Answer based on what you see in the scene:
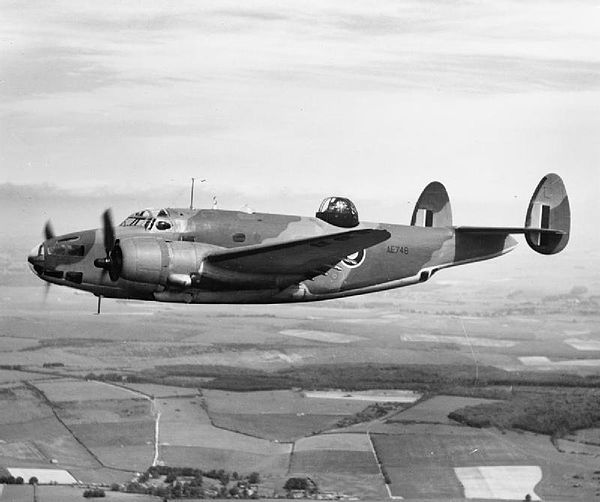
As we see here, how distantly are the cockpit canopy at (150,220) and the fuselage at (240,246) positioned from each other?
2 cm

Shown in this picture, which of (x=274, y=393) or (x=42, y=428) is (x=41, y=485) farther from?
(x=274, y=393)

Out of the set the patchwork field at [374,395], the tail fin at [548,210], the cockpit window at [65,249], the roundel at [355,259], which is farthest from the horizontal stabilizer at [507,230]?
the patchwork field at [374,395]

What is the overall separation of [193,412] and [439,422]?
1336cm

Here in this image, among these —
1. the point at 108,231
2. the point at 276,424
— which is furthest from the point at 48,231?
the point at 276,424

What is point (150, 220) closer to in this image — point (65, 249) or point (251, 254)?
point (65, 249)

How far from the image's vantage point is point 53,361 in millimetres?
62594

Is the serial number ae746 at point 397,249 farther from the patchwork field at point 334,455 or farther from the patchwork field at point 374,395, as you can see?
the patchwork field at point 374,395

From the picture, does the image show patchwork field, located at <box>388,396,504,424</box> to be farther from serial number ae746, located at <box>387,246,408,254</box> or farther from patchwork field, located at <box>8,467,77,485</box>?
serial number ae746, located at <box>387,246,408,254</box>

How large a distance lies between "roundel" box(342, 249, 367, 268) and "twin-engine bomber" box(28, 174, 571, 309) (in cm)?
2

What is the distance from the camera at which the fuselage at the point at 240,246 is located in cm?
Result: 2070

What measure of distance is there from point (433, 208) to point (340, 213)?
3.56 m

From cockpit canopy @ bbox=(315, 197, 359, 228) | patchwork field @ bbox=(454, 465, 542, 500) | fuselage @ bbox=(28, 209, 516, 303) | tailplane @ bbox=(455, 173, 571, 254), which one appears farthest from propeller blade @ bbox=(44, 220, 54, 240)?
patchwork field @ bbox=(454, 465, 542, 500)

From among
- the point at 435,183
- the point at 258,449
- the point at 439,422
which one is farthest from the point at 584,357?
the point at 435,183

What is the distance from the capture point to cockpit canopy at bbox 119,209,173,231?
834 inches
